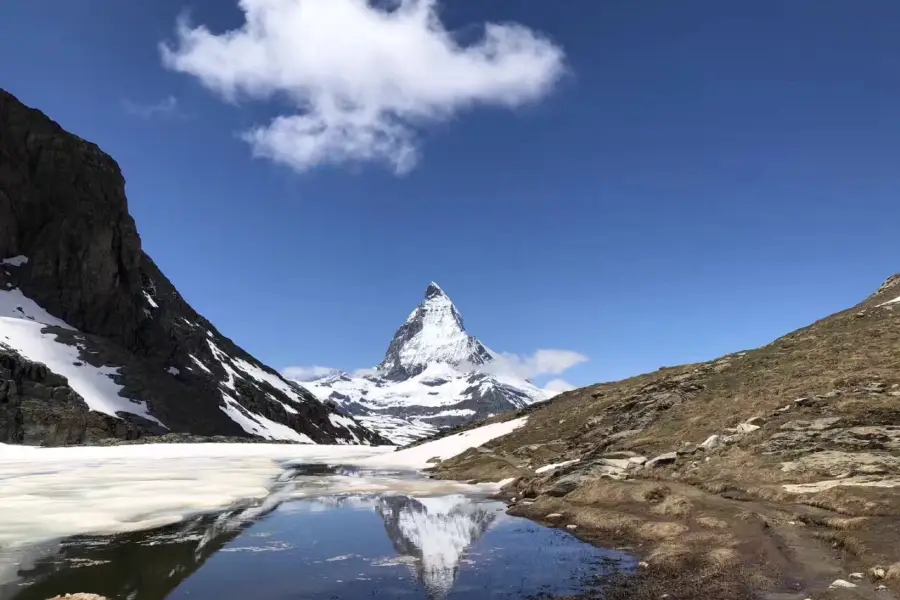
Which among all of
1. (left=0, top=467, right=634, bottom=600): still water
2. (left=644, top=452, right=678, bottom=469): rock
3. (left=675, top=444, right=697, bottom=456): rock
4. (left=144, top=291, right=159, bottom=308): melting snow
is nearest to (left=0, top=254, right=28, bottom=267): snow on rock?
(left=144, top=291, right=159, bottom=308): melting snow

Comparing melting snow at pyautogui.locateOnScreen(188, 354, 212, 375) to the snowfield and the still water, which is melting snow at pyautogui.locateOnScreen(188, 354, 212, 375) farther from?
the still water

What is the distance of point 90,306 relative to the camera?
472 feet

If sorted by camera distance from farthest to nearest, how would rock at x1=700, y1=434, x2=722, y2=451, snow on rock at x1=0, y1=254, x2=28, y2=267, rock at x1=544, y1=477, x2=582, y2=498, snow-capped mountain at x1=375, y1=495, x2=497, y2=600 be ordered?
1. snow on rock at x1=0, y1=254, x2=28, y2=267
2. rock at x1=700, y1=434, x2=722, y2=451
3. rock at x1=544, y1=477, x2=582, y2=498
4. snow-capped mountain at x1=375, y1=495, x2=497, y2=600

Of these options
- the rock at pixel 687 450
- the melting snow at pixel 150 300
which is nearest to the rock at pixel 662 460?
the rock at pixel 687 450

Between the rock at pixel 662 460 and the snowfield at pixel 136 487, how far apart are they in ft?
33.0

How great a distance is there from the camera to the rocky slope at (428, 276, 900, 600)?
488 inches

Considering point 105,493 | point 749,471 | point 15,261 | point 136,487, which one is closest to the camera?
point 749,471

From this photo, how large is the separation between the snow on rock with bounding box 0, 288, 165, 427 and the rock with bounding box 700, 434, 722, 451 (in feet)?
367

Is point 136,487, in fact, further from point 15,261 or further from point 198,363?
point 198,363

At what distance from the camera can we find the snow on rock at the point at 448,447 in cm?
4944

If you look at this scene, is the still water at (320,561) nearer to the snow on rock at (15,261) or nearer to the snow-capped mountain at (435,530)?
the snow-capped mountain at (435,530)

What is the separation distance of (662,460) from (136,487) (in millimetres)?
26975

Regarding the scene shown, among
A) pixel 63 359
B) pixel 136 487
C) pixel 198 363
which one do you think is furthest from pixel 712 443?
pixel 198 363

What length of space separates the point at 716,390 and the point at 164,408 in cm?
12479
